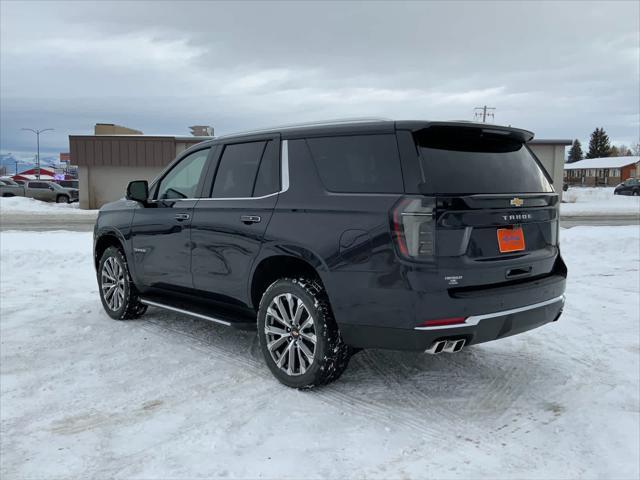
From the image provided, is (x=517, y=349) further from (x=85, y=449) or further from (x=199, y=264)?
(x=85, y=449)

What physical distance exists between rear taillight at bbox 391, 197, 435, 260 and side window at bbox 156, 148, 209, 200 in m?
2.50

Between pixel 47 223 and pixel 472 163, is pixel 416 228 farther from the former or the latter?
pixel 47 223

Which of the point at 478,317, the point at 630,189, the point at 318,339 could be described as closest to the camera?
the point at 478,317

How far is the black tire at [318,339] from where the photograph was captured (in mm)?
3977

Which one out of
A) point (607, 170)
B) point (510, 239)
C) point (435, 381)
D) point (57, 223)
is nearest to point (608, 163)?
point (607, 170)

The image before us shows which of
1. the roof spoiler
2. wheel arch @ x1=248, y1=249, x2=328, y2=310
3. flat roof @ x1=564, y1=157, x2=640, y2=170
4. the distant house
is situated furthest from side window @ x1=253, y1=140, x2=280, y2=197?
flat roof @ x1=564, y1=157, x2=640, y2=170

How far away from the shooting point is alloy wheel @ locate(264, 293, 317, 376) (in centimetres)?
411

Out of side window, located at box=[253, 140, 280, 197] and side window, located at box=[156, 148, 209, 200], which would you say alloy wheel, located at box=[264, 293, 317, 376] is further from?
side window, located at box=[156, 148, 209, 200]

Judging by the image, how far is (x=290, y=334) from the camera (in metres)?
4.21

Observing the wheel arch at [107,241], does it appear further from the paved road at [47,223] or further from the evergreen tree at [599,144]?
the evergreen tree at [599,144]

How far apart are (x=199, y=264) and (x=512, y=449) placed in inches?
118

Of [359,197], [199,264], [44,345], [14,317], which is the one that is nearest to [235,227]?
[199,264]

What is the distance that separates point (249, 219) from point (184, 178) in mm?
1375

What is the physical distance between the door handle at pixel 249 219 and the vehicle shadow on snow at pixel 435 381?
48.5 inches
